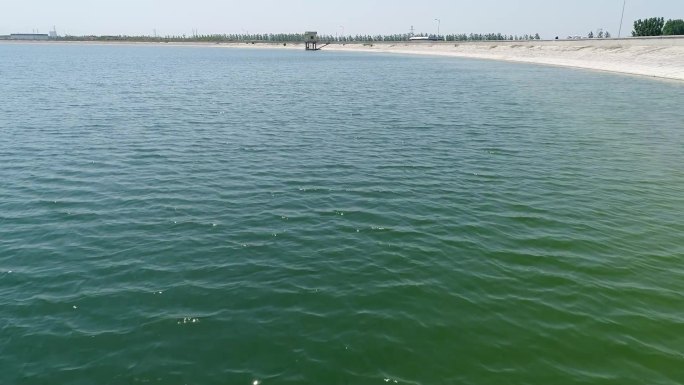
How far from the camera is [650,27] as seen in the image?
14375 cm

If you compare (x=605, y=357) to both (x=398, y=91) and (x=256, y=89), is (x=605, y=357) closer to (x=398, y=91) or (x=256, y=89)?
(x=398, y=91)

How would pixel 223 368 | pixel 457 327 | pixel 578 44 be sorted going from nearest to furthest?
1. pixel 223 368
2. pixel 457 327
3. pixel 578 44

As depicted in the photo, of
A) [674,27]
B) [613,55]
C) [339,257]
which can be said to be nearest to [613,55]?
[613,55]

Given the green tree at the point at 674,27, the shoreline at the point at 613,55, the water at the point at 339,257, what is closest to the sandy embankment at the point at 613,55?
the shoreline at the point at 613,55

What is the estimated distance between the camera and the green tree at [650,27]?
141 m

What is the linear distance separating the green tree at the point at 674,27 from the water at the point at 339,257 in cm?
12341

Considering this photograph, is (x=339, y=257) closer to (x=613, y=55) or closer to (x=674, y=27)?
(x=613, y=55)

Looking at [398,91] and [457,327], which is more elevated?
[398,91]

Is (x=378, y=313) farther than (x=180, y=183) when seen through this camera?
No

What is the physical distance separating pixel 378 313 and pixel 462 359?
2.95m

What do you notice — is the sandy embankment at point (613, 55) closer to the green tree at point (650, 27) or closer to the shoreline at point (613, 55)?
the shoreline at point (613, 55)

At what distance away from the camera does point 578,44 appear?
142m

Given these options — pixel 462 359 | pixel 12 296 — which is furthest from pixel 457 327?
pixel 12 296

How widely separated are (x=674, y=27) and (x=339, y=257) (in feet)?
524
